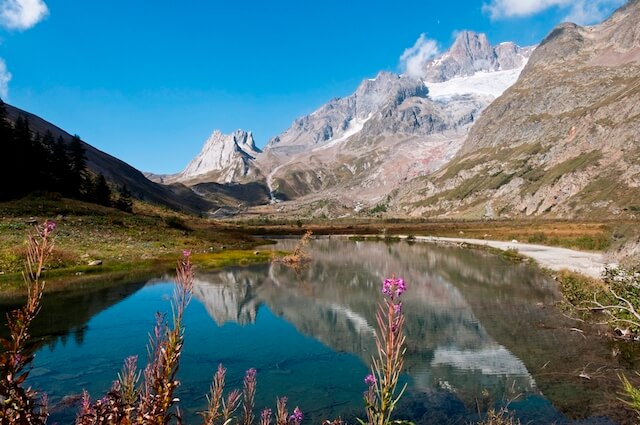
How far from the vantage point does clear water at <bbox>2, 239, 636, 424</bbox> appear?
1834 cm

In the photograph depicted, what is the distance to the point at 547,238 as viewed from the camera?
95.5 metres

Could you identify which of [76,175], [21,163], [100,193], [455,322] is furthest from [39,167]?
[455,322]

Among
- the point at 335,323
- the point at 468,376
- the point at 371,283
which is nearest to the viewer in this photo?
the point at 468,376

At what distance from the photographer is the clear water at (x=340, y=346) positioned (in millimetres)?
18344

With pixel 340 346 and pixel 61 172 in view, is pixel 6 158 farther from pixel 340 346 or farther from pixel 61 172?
pixel 340 346

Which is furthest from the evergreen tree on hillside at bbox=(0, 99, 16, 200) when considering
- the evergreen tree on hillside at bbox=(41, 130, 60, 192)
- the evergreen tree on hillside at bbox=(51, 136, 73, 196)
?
the evergreen tree on hillside at bbox=(51, 136, 73, 196)

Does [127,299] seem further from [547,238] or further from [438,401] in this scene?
[547,238]

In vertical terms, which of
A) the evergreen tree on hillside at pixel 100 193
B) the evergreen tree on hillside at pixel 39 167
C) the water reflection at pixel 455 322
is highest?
the evergreen tree on hillside at pixel 39 167

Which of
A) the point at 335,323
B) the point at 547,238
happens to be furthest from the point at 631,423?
the point at 547,238

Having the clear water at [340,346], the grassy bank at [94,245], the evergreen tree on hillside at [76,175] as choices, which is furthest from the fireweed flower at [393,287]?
the evergreen tree on hillside at [76,175]

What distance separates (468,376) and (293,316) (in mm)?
15962

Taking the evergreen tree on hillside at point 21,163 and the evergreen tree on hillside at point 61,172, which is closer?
the evergreen tree on hillside at point 21,163

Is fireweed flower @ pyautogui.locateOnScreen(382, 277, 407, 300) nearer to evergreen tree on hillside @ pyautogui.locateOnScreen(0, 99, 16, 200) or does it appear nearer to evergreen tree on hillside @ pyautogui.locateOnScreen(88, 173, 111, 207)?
evergreen tree on hillside @ pyautogui.locateOnScreen(0, 99, 16, 200)

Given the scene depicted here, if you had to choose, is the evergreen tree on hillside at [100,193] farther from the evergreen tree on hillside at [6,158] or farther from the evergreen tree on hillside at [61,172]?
the evergreen tree on hillside at [6,158]
